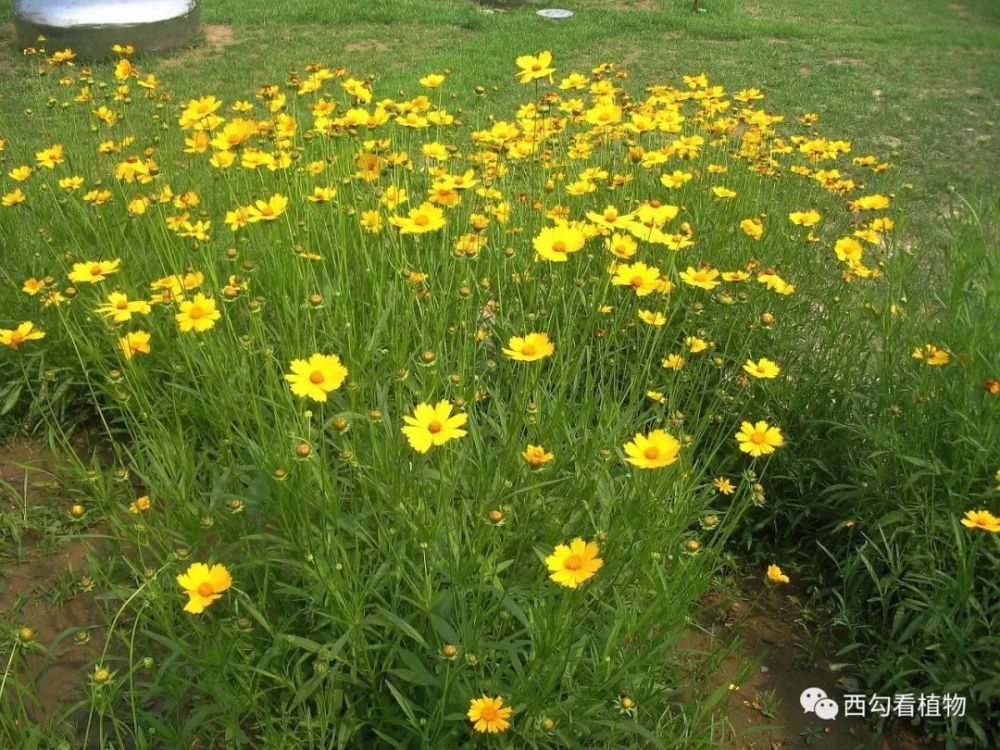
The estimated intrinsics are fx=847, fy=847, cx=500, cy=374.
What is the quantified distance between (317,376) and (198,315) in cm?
44

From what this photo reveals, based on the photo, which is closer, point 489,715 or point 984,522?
point 489,715

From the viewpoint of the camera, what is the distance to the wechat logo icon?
76.4 inches

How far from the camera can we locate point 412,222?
81.8 inches

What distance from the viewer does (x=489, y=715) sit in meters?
1.36

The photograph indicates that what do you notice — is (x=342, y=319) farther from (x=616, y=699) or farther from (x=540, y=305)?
(x=616, y=699)

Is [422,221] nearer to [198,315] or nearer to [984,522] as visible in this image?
[198,315]

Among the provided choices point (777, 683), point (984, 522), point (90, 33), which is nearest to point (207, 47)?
point (90, 33)

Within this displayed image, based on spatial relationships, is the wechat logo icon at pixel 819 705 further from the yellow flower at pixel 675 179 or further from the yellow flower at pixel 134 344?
the yellow flower at pixel 134 344

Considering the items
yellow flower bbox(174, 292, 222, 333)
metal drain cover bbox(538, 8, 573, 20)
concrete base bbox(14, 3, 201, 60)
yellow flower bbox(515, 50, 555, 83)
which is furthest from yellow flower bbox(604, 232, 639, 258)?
metal drain cover bbox(538, 8, 573, 20)

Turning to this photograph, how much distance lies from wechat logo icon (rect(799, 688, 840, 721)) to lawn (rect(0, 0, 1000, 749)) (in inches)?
1.2

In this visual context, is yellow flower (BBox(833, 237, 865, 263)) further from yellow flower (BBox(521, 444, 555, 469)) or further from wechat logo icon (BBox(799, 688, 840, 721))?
yellow flower (BBox(521, 444, 555, 469))

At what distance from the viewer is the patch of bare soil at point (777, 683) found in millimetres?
1878

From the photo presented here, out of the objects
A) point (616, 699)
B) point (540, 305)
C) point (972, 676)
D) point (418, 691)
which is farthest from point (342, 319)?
point (972, 676)

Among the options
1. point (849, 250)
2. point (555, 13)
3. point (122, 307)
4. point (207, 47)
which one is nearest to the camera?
point (122, 307)
